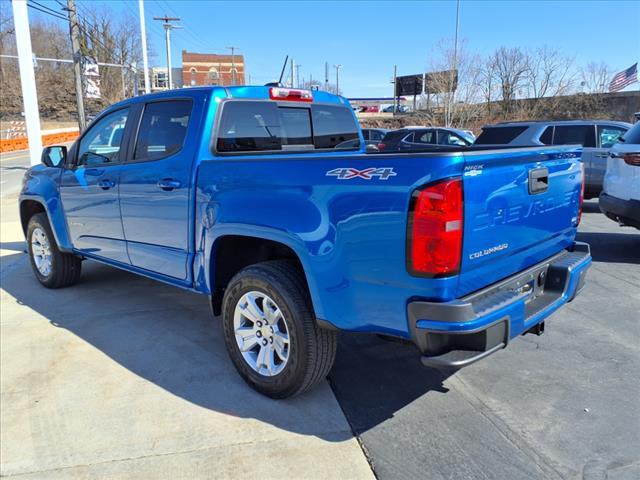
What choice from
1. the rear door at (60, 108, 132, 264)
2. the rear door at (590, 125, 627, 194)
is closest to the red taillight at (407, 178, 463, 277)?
the rear door at (60, 108, 132, 264)

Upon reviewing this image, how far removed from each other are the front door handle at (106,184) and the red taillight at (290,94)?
61.4 inches

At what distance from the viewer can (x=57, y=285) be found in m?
5.55

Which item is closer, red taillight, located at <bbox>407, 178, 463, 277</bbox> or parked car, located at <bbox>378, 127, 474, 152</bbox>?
red taillight, located at <bbox>407, 178, 463, 277</bbox>

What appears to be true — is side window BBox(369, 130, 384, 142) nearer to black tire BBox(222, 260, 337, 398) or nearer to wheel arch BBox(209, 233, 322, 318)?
wheel arch BBox(209, 233, 322, 318)

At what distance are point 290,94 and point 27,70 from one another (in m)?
10.9

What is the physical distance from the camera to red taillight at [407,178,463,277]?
2197 millimetres

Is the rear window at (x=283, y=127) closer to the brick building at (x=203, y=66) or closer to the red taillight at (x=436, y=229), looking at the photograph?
the red taillight at (x=436, y=229)

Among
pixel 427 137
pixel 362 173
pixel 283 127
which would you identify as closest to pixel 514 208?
pixel 362 173

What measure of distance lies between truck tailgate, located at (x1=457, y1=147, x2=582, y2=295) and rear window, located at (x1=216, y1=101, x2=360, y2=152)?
1.92m

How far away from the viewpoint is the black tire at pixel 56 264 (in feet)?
17.7

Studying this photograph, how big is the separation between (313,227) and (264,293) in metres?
0.64

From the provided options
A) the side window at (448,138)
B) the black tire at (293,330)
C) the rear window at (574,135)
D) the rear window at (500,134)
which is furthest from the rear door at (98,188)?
the side window at (448,138)

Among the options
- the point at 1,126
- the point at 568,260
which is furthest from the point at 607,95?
the point at 1,126

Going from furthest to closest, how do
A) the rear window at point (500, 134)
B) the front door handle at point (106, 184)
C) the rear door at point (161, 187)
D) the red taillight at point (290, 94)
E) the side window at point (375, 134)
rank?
the side window at point (375, 134)
the rear window at point (500, 134)
the front door handle at point (106, 184)
the red taillight at point (290, 94)
the rear door at point (161, 187)
